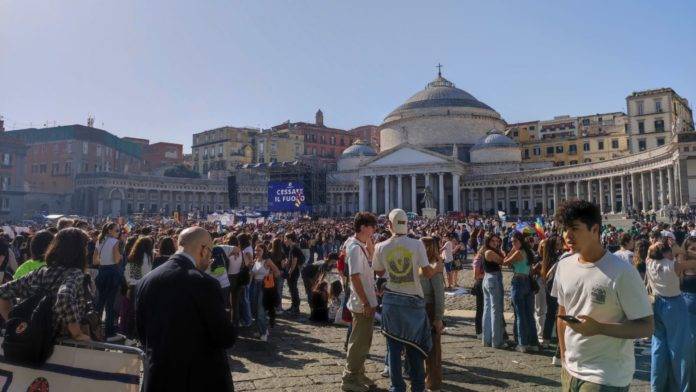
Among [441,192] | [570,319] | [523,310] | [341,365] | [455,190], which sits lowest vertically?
[341,365]

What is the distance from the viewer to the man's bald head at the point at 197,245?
3668 millimetres

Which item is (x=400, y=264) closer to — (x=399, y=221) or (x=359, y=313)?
(x=399, y=221)

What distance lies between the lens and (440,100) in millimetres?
79250

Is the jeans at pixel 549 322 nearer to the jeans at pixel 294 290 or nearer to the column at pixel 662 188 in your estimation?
the jeans at pixel 294 290

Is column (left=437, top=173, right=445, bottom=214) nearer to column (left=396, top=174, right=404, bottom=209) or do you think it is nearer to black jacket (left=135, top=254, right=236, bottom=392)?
column (left=396, top=174, right=404, bottom=209)

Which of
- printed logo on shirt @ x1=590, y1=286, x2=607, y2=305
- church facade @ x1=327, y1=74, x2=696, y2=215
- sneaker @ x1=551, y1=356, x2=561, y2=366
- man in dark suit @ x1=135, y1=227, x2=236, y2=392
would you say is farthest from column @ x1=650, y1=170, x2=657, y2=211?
man in dark suit @ x1=135, y1=227, x2=236, y2=392

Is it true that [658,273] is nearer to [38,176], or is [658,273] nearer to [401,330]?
[401,330]

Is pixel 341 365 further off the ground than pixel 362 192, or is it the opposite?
pixel 362 192

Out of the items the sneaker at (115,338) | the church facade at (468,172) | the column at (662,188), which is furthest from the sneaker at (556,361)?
the column at (662,188)

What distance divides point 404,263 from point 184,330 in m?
2.50

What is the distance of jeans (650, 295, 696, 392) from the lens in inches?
204

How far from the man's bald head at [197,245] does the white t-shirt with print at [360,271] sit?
2.27 metres

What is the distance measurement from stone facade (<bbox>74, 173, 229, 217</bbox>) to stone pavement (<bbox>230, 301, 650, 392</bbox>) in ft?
190

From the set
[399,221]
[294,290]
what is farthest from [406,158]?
[399,221]
